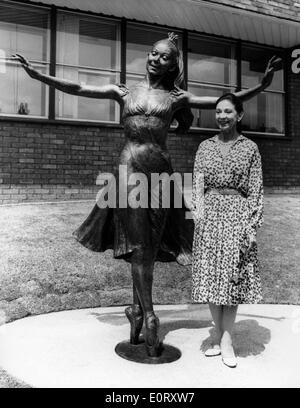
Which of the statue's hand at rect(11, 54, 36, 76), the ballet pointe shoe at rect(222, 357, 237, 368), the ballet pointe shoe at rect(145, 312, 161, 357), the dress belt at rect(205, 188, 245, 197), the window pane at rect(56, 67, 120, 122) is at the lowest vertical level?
the ballet pointe shoe at rect(222, 357, 237, 368)

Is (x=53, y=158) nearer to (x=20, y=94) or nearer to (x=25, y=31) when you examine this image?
(x=20, y=94)

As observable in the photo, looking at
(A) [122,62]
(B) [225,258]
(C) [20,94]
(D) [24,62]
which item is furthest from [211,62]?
(B) [225,258]

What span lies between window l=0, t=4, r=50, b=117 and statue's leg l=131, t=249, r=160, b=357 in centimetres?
632

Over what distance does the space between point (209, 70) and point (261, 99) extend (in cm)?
162

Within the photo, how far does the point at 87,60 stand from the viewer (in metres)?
9.84

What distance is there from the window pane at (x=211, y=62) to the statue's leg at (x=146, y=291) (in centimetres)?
783

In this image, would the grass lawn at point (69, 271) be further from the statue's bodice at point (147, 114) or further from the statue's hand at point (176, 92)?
the statue's hand at point (176, 92)

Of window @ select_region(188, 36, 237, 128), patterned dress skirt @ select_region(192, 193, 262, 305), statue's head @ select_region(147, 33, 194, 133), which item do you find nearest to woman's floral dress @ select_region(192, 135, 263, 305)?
patterned dress skirt @ select_region(192, 193, 262, 305)

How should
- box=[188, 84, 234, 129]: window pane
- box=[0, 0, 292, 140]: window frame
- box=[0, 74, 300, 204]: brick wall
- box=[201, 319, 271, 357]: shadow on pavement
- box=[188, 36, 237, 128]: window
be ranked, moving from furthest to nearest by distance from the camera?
box=[188, 36, 237, 128]: window, box=[188, 84, 234, 129]: window pane, box=[0, 0, 292, 140]: window frame, box=[0, 74, 300, 204]: brick wall, box=[201, 319, 271, 357]: shadow on pavement

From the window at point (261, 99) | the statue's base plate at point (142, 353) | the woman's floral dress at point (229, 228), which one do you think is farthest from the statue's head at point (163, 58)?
the window at point (261, 99)

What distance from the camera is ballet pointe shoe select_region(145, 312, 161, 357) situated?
11.8 ft

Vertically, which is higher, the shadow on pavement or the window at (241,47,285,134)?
the window at (241,47,285,134)

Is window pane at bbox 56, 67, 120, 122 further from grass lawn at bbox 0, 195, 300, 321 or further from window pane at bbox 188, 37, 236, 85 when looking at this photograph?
grass lawn at bbox 0, 195, 300, 321

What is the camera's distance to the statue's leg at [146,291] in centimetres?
362
